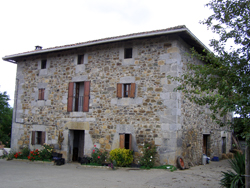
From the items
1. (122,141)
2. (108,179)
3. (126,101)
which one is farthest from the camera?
(126,101)

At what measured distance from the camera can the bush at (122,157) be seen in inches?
406

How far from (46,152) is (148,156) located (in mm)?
5265

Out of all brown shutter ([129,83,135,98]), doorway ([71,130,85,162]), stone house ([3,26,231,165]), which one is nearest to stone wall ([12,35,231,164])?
stone house ([3,26,231,165])

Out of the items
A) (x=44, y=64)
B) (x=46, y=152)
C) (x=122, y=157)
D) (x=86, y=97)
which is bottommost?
(x=46, y=152)

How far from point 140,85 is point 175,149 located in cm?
290

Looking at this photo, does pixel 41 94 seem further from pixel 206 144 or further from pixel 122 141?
pixel 206 144

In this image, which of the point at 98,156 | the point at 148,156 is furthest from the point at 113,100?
the point at 148,156

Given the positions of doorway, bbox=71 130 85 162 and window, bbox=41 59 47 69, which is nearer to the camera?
doorway, bbox=71 130 85 162

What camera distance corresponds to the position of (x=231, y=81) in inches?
228

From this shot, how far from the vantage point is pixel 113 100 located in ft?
37.4

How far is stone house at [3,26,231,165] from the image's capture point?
10.4m

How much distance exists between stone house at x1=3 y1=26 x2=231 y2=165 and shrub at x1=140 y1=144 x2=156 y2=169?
24 cm

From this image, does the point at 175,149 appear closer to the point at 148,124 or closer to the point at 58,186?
the point at 148,124

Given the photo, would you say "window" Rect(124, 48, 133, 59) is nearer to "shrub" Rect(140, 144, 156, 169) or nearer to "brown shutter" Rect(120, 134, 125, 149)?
"brown shutter" Rect(120, 134, 125, 149)
